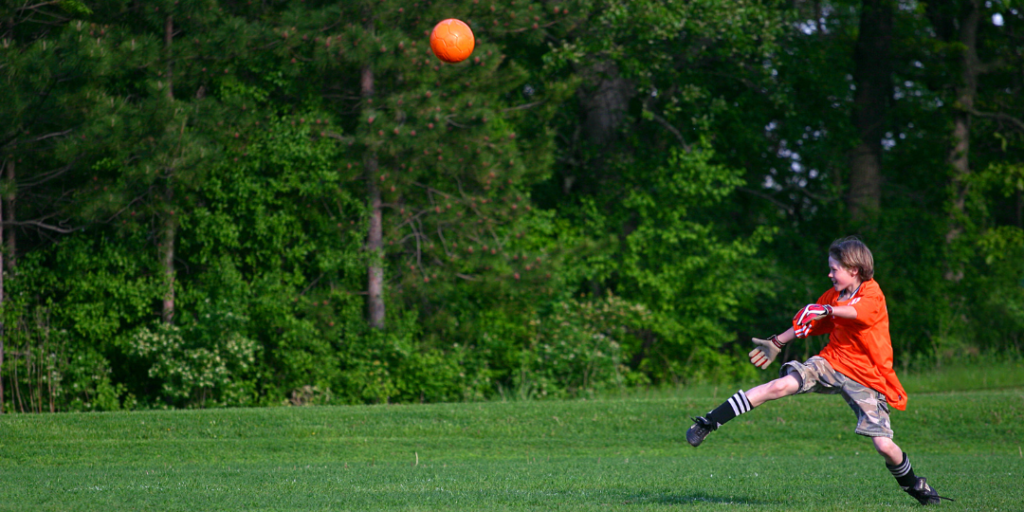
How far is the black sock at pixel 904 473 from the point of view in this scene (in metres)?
5.37

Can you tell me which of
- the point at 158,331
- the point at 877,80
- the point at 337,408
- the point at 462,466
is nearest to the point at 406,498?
the point at 462,466

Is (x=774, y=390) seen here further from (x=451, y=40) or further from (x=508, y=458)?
(x=451, y=40)

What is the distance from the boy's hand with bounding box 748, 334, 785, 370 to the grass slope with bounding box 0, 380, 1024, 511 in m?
0.87

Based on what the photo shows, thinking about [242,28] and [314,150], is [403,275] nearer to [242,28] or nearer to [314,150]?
[314,150]

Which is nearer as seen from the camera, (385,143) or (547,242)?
(385,143)

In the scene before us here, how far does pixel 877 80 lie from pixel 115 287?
1683 cm

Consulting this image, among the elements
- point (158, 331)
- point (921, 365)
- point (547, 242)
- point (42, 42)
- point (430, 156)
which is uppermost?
point (42, 42)

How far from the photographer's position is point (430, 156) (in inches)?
585

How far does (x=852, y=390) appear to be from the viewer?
209 inches

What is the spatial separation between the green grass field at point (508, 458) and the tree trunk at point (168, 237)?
3932 millimetres

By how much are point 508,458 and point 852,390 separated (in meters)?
4.83

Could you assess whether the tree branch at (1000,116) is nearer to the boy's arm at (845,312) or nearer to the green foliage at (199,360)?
the green foliage at (199,360)

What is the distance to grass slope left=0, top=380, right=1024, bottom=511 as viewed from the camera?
577 cm

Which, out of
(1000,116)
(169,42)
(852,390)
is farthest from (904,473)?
(1000,116)
